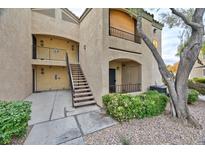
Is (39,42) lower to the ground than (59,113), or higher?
higher

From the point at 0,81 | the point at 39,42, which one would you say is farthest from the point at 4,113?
A: the point at 39,42

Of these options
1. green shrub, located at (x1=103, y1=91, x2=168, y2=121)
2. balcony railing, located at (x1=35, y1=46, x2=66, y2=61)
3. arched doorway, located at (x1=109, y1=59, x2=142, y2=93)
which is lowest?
green shrub, located at (x1=103, y1=91, x2=168, y2=121)

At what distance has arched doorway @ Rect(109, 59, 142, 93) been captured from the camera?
29.8ft

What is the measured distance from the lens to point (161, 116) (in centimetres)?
558

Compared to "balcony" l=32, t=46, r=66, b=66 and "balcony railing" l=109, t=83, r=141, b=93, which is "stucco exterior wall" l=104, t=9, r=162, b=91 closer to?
"balcony railing" l=109, t=83, r=141, b=93

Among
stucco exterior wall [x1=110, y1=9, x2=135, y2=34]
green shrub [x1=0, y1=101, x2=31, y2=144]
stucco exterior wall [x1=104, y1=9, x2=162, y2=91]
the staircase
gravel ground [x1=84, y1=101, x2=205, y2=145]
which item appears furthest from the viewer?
stucco exterior wall [x1=110, y1=9, x2=135, y2=34]

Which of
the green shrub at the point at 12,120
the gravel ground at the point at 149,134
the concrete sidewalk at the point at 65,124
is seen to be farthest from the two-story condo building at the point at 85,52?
the green shrub at the point at 12,120

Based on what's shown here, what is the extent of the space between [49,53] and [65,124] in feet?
34.2

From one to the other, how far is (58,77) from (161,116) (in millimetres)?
11569

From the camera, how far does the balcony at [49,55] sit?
1210cm

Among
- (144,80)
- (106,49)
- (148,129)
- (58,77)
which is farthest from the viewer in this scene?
(58,77)

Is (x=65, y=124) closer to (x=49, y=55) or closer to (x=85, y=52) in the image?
(x=85, y=52)

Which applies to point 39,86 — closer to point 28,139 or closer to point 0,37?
point 0,37

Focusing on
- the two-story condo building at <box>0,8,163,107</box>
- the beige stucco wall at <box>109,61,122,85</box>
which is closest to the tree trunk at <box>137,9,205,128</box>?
the two-story condo building at <box>0,8,163,107</box>
